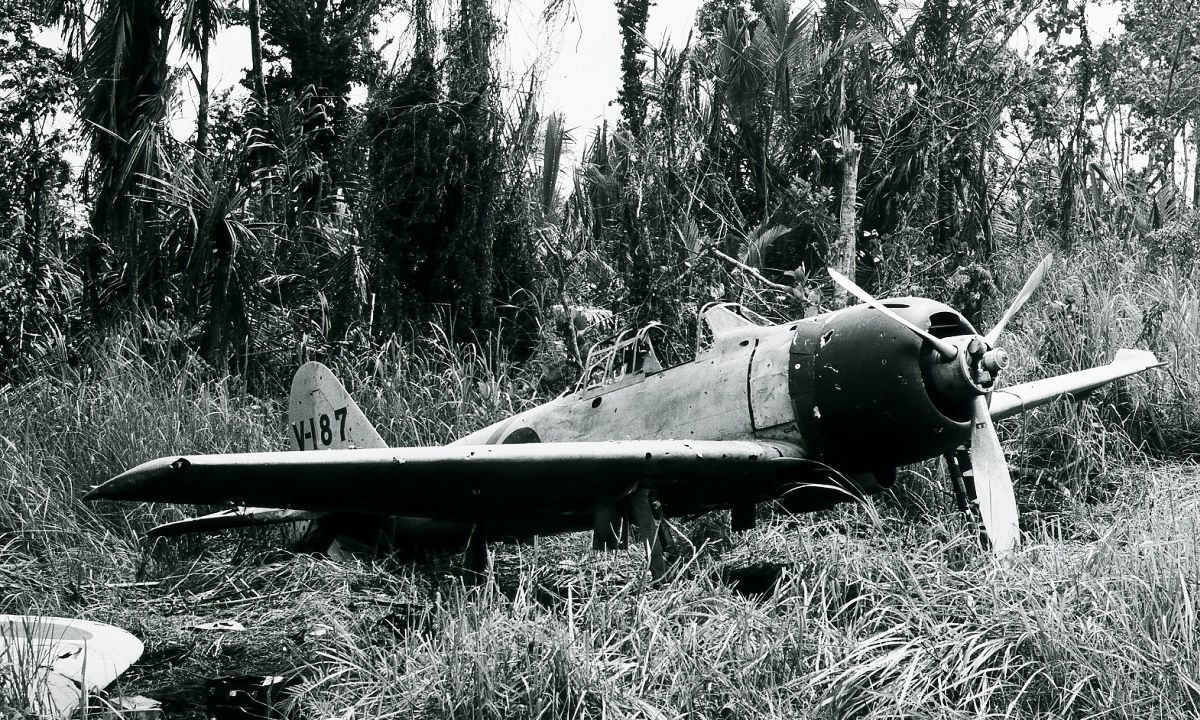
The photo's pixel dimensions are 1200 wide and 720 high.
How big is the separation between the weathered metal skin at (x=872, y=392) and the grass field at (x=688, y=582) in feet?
1.31

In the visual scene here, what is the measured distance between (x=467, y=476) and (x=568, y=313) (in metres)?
4.99

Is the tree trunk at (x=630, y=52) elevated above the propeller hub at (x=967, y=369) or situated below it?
above

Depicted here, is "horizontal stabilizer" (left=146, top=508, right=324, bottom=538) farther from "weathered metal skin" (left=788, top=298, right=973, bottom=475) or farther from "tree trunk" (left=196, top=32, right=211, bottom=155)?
"tree trunk" (left=196, top=32, right=211, bottom=155)

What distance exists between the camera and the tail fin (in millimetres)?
7039

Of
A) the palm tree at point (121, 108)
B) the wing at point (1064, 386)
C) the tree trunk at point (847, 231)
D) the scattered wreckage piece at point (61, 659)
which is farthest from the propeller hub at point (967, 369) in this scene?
the palm tree at point (121, 108)

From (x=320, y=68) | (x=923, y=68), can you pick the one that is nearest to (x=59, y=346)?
(x=320, y=68)

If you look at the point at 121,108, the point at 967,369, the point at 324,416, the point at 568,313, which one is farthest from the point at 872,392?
the point at 121,108

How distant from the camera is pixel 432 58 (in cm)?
984

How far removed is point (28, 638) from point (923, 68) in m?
11.2

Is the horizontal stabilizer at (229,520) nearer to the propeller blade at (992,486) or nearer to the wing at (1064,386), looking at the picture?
the propeller blade at (992,486)

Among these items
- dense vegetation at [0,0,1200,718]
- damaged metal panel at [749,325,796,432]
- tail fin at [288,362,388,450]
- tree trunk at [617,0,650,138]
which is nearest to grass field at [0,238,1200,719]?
dense vegetation at [0,0,1200,718]

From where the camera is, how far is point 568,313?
388 inches

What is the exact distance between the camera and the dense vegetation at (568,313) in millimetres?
3828

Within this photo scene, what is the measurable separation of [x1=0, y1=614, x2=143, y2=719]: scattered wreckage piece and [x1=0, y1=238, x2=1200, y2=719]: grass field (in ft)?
0.53
